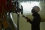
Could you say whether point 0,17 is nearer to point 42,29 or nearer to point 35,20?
point 35,20

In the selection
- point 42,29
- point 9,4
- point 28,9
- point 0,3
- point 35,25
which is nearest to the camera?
point 0,3

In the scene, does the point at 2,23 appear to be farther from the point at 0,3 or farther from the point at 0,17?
the point at 0,3

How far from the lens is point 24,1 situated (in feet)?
9.55

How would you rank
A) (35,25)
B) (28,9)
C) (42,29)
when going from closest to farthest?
(35,25) → (42,29) → (28,9)

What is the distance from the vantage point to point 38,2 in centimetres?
298

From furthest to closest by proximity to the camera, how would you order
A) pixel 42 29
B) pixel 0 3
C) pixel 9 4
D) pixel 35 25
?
pixel 42 29, pixel 35 25, pixel 9 4, pixel 0 3

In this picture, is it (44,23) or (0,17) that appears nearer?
(0,17)

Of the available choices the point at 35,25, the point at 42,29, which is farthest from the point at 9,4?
the point at 42,29

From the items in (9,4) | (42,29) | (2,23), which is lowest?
(42,29)

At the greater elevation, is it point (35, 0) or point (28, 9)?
point (35, 0)

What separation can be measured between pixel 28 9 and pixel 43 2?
472 mm

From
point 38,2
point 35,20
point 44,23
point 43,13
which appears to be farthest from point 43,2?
point 35,20

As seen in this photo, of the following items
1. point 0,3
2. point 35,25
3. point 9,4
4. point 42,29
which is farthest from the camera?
point 42,29

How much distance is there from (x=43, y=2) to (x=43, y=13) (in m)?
0.36
